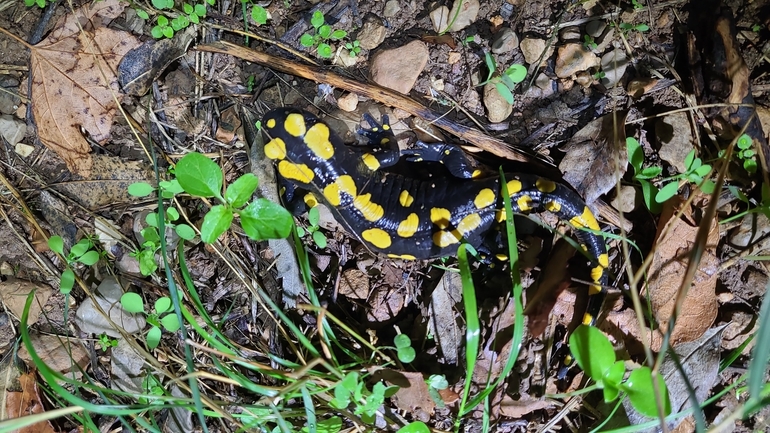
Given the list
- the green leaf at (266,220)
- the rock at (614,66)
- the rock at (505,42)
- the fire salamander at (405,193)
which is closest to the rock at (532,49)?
the rock at (505,42)

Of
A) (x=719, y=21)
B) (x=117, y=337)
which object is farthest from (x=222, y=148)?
(x=719, y=21)

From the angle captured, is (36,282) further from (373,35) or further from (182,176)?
(373,35)

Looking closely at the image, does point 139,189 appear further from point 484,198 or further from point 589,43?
point 589,43

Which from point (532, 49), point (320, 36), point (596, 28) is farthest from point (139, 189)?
point (596, 28)

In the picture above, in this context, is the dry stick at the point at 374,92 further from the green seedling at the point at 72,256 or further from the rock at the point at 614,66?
the green seedling at the point at 72,256

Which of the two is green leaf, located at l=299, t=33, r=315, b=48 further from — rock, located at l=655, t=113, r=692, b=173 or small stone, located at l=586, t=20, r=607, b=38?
rock, located at l=655, t=113, r=692, b=173

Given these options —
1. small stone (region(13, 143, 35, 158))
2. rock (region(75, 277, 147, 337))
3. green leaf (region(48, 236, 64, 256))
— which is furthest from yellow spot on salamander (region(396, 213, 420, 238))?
small stone (region(13, 143, 35, 158))
